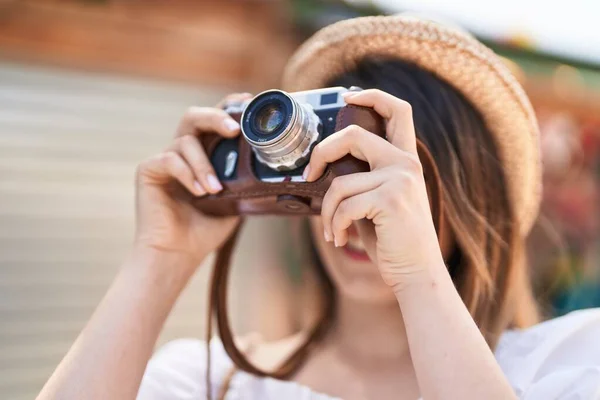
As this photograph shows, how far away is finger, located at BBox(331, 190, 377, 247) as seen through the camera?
520mm

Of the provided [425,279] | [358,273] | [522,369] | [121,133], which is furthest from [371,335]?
[121,133]

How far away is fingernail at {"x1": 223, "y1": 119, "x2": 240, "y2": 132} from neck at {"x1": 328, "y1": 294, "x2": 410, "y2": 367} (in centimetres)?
32

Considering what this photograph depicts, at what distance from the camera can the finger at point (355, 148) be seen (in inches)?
20.9

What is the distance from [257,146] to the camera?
55 cm

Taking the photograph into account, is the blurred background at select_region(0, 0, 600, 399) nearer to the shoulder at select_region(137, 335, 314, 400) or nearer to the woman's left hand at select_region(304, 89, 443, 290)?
the shoulder at select_region(137, 335, 314, 400)

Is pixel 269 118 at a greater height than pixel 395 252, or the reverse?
pixel 269 118

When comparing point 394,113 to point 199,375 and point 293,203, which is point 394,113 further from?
point 199,375

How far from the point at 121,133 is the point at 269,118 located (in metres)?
1.26

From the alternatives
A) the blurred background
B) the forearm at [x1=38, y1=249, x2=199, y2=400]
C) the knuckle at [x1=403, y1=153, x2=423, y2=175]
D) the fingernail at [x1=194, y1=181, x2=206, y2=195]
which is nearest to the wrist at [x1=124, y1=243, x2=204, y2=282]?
the forearm at [x1=38, y1=249, x2=199, y2=400]

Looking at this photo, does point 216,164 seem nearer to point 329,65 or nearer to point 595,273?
point 329,65

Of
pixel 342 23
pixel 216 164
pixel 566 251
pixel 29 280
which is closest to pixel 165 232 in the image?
pixel 216 164

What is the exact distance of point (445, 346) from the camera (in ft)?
1.65

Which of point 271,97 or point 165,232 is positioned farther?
point 165,232

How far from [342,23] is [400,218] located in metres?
0.33
